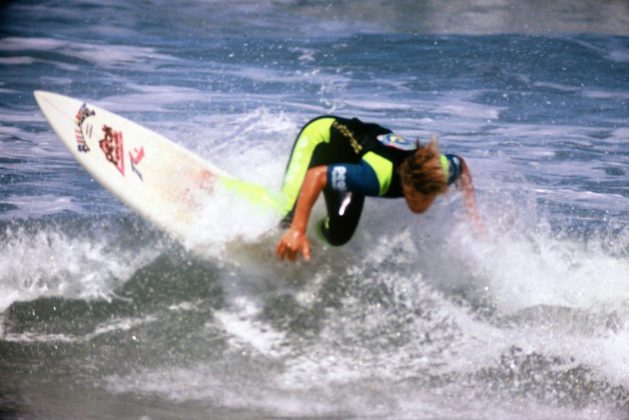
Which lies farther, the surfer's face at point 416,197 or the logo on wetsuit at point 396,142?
the logo on wetsuit at point 396,142

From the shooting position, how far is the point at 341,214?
3.71 meters

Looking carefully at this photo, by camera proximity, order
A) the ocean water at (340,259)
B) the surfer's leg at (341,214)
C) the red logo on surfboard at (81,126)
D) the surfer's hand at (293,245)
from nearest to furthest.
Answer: the surfer's hand at (293,245) → the ocean water at (340,259) → the surfer's leg at (341,214) → the red logo on surfboard at (81,126)

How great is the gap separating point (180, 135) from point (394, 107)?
2.60 m

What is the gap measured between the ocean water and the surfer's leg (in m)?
0.28

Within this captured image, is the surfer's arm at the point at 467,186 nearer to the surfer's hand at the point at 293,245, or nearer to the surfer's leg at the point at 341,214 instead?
the surfer's leg at the point at 341,214

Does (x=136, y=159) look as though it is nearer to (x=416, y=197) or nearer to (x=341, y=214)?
(x=341, y=214)

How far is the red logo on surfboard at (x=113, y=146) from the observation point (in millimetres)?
4387

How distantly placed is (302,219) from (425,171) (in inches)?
22.5

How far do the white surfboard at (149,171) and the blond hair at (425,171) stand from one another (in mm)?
703

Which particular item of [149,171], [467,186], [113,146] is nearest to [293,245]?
[467,186]

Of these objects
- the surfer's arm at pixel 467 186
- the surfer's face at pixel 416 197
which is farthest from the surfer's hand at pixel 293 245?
the surfer's arm at pixel 467 186

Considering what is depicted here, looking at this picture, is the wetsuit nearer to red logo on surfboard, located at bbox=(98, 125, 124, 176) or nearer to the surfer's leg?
the surfer's leg

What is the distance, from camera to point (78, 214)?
20.0 feet

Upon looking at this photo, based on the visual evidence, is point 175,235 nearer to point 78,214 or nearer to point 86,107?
point 86,107
